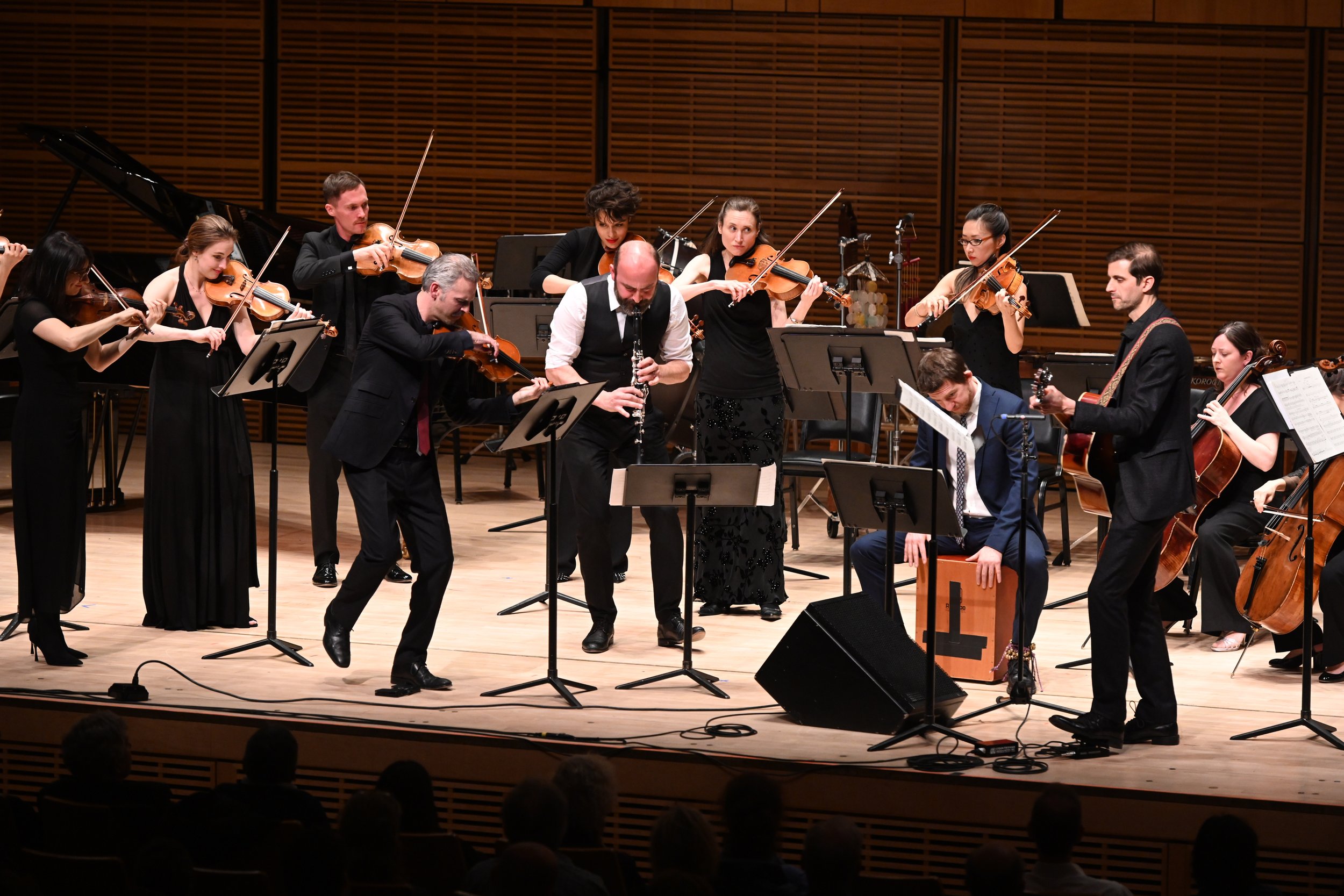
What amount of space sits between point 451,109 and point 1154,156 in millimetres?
4458

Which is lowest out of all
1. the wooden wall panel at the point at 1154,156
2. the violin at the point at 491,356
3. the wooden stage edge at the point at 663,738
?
the wooden stage edge at the point at 663,738

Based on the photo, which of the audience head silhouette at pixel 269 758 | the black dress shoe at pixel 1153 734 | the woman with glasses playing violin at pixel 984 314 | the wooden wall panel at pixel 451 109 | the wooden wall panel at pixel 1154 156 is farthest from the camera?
the wooden wall panel at pixel 451 109

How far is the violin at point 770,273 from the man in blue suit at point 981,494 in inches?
34.8

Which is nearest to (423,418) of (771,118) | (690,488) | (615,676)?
(690,488)

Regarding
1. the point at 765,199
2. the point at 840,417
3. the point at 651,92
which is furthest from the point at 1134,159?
the point at 840,417

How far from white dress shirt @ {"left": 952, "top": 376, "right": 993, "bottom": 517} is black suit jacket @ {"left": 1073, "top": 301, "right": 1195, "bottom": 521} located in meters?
0.75

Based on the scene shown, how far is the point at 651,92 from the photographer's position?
9945 millimetres

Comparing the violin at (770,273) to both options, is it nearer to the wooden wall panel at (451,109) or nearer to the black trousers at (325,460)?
the black trousers at (325,460)

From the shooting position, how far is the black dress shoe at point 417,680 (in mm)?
4891

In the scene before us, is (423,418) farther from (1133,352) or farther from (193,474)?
(1133,352)

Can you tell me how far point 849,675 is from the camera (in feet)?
14.9

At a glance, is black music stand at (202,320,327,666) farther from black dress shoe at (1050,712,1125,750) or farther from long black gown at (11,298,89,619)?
black dress shoe at (1050,712,1125,750)

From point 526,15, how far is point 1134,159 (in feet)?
12.9

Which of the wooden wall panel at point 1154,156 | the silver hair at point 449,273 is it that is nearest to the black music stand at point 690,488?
the silver hair at point 449,273
